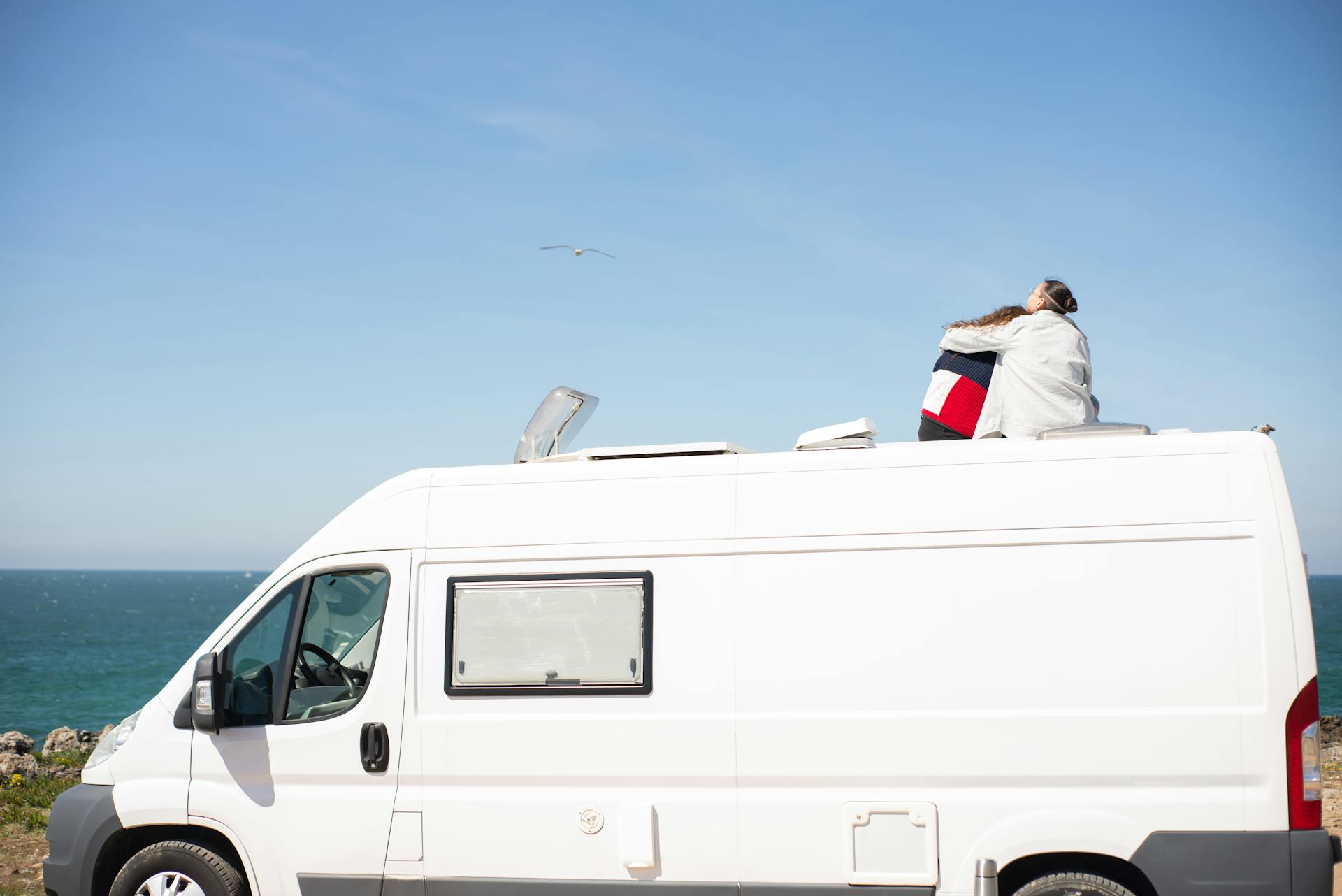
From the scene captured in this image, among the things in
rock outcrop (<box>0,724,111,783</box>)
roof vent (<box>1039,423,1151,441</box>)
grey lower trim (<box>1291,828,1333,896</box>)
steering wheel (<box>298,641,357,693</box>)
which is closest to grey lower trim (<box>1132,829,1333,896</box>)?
grey lower trim (<box>1291,828,1333,896</box>)

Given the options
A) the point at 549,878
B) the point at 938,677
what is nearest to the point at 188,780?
the point at 549,878

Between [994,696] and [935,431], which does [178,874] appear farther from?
[935,431]

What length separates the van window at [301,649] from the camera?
571cm

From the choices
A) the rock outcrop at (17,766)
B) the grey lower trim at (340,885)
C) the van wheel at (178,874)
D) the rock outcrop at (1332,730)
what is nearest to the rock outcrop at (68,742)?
the rock outcrop at (17,766)

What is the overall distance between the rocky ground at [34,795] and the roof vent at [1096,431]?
240 cm

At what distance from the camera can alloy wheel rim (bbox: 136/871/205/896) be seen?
5723 mm

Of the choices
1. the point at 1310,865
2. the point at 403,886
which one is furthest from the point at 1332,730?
the point at 403,886

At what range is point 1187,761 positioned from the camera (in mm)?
4703

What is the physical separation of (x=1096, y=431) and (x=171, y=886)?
5.07 meters

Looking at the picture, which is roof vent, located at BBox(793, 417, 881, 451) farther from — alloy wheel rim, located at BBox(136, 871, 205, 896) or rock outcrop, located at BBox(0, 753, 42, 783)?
rock outcrop, located at BBox(0, 753, 42, 783)

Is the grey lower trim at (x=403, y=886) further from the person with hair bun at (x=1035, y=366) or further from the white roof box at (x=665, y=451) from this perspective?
the person with hair bun at (x=1035, y=366)

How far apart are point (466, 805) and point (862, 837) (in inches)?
73.3

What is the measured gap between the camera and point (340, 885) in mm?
5520

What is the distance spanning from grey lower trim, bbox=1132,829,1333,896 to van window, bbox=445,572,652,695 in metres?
2.29
